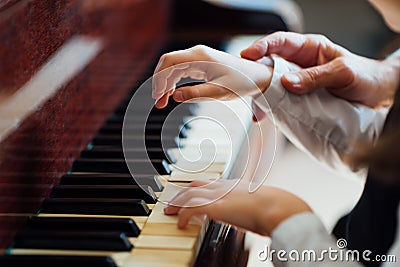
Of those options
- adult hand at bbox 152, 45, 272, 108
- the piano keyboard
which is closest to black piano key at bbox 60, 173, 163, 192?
the piano keyboard

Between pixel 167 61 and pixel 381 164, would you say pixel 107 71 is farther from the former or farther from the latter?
pixel 381 164

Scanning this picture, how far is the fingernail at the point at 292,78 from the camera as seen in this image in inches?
41.6

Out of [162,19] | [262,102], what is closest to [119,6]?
[162,19]

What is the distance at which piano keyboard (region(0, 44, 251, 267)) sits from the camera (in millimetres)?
822

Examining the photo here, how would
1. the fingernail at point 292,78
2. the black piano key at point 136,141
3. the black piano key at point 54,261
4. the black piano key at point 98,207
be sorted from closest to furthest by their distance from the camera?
1. the black piano key at point 54,261
2. the black piano key at point 98,207
3. the fingernail at point 292,78
4. the black piano key at point 136,141

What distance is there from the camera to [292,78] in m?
1.06

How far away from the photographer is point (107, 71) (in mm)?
1318

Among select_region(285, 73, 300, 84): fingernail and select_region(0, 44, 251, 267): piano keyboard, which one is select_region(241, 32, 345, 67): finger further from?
select_region(0, 44, 251, 267): piano keyboard

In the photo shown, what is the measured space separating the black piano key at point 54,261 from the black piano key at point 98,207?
13 cm

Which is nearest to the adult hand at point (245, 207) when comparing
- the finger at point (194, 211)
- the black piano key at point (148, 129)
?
the finger at point (194, 211)

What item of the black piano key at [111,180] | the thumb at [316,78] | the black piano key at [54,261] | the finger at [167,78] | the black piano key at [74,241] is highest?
the finger at [167,78]

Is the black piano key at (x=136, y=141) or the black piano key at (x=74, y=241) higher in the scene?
the black piano key at (x=74, y=241)

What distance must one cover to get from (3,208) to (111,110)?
0.49m

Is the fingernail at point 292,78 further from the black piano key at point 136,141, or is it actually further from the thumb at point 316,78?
the black piano key at point 136,141
